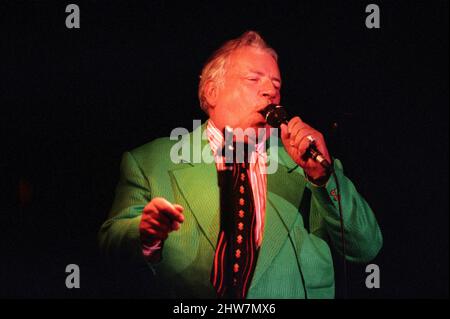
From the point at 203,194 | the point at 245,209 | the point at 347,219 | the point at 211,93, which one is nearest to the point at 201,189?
the point at 203,194

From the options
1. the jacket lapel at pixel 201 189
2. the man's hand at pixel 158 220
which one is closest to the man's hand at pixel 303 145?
the jacket lapel at pixel 201 189

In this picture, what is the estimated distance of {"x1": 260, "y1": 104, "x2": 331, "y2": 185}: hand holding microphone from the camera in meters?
3.12

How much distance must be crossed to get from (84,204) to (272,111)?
1170mm

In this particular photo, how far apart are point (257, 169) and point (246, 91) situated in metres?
0.43

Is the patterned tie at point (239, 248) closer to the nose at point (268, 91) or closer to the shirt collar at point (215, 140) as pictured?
the shirt collar at point (215, 140)

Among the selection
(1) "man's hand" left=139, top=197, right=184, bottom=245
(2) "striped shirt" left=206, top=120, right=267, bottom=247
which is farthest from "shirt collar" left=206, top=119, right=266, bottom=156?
(1) "man's hand" left=139, top=197, right=184, bottom=245

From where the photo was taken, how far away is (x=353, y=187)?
140 inches

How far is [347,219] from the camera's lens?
3463 millimetres

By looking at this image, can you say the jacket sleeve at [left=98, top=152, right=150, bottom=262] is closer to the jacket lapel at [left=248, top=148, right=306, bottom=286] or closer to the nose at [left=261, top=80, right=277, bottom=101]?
the jacket lapel at [left=248, top=148, right=306, bottom=286]

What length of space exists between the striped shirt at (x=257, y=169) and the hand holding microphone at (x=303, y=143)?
0.59ft

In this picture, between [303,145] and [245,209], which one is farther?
[245,209]

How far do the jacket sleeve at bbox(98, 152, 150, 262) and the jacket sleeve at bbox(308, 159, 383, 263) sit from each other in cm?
89

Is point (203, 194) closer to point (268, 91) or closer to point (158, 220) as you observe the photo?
point (158, 220)

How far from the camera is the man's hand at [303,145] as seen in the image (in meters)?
3.15
